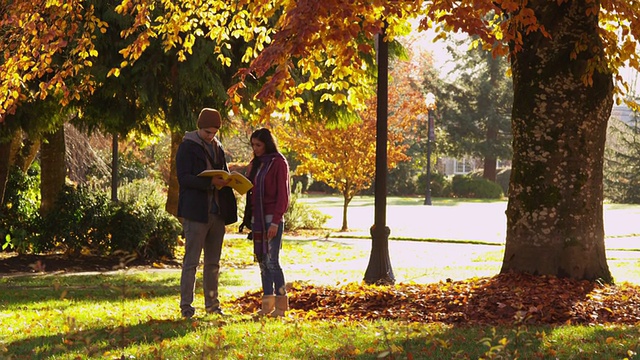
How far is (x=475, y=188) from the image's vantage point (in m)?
60.7

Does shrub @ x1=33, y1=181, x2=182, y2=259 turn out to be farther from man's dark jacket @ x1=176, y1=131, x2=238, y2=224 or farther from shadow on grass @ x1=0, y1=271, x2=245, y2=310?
man's dark jacket @ x1=176, y1=131, x2=238, y2=224

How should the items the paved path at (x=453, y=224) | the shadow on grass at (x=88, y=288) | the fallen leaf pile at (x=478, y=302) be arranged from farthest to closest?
the paved path at (x=453, y=224)
the shadow on grass at (x=88, y=288)
the fallen leaf pile at (x=478, y=302)

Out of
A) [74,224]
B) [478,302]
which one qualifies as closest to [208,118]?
[478,302]

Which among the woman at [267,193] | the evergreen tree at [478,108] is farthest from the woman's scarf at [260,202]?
the evergreen tree at [478,108]

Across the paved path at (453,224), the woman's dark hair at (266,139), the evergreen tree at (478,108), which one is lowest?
the paved path at (453,224)

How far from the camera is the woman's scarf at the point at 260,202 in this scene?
8.26 metres

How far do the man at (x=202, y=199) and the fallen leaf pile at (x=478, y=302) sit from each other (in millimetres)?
1194

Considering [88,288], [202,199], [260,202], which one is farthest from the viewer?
[88,288]

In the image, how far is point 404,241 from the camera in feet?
79.1

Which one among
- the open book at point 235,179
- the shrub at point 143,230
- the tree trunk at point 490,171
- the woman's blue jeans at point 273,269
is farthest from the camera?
the tree trunk at point 490,171

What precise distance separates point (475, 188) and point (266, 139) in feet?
176

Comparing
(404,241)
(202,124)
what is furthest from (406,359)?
(404,241)

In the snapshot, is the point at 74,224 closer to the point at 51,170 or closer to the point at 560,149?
the point at 51,170

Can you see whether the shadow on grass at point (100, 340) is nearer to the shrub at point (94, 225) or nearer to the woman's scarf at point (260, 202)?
the woman's scarf at point (260, 202)
